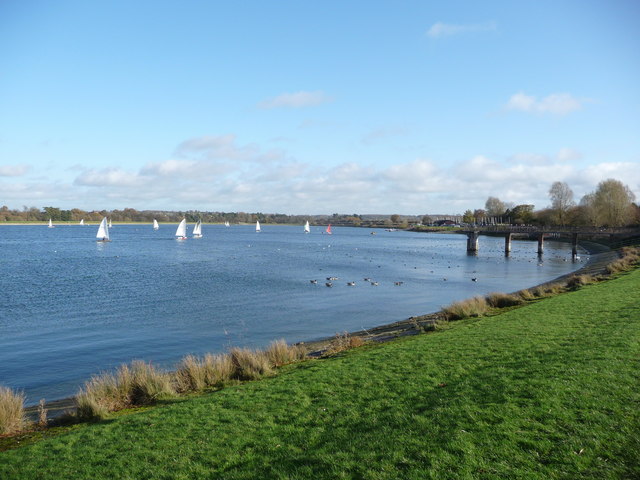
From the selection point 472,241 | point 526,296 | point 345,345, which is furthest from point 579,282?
point 472,241

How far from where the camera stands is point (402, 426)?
8.68m

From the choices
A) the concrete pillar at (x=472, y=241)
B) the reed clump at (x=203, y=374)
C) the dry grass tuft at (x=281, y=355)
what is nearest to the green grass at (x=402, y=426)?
the reed clump at (x=203, y=374)

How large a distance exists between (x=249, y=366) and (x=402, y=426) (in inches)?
332

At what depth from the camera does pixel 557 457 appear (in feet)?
22.7

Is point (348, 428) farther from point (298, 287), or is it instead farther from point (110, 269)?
point (110, 269)

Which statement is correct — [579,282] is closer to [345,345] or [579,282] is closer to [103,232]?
[345,345]

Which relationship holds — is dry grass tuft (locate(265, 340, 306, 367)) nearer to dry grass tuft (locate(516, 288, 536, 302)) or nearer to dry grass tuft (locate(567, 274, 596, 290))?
dry grass tuft (locate(516, 288, 536, 302))

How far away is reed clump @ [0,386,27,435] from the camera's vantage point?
11.7 metres

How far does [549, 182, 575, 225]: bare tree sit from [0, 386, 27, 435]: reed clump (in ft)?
491

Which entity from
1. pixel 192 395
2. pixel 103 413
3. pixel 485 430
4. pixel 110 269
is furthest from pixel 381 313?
pixel 110 269

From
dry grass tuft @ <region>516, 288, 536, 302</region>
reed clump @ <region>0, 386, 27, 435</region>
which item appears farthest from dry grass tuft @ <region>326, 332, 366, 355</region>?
dry grass tuft @ <region>516, 288, 536, 302</region>

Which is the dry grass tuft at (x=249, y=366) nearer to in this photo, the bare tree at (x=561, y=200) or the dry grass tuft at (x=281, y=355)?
the dry grass tuft at (x=281, y=355)

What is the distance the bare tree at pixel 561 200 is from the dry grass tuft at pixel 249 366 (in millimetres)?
142883

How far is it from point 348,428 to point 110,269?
54012 millimetres
